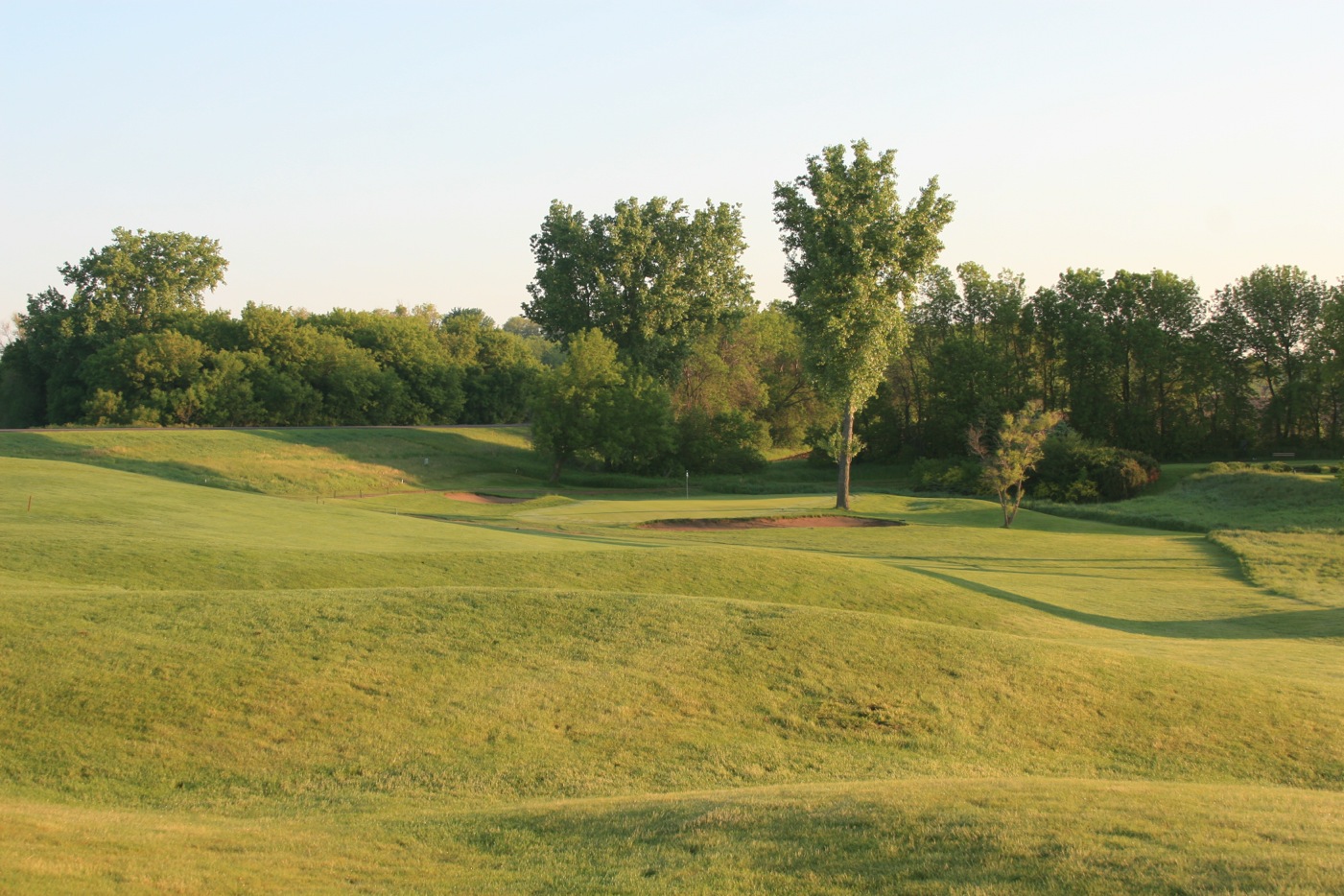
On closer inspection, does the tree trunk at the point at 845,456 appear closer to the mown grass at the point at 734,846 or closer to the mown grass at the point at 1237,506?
the mown grass at the point at 1237,506

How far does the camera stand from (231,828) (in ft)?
25.4

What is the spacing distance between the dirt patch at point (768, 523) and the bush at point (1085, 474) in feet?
56.3

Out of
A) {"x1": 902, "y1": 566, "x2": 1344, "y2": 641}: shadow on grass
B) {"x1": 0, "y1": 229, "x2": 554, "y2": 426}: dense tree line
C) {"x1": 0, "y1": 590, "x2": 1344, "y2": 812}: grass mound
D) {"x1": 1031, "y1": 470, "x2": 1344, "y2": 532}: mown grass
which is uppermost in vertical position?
{"x1": 0, "y1": 229, "x2": 554, "y2": 426}: dense tree line

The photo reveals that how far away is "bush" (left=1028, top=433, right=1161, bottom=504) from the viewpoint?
172 ft

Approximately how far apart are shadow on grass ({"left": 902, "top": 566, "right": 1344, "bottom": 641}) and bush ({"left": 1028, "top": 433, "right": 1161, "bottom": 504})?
3064cm

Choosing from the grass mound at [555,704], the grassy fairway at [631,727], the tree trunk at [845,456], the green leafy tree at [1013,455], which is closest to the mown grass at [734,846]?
the grassy fairway at [631,727]

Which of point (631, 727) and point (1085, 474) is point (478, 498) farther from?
point (631, 727)

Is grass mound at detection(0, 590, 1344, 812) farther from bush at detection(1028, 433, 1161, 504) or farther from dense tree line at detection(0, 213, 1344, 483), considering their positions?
dense tree line at detection(0, 213, 1344, 483)

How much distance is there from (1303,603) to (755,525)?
18.2 m

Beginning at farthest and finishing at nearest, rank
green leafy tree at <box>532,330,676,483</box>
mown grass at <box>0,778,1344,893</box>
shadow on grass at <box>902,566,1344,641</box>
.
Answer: green leafy tree at <box>532,330,676,483</box>
shadow on grass at <box>902,566,1344,641</box>
mown grass at <box>0,778,1344,893</box>

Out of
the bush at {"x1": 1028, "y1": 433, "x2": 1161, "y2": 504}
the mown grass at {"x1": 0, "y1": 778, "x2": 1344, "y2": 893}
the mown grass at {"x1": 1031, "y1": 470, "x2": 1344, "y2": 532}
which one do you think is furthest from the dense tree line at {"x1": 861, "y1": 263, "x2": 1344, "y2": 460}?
the mown grass at {"x1": 0, "y1": 778, "x2": 1344, "y2": 893}

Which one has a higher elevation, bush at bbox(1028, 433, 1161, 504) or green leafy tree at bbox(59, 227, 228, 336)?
green leafy tree at bbox(59, 227, 228, 336)

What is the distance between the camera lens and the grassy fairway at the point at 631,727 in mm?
6672

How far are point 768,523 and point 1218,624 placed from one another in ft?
62.2
